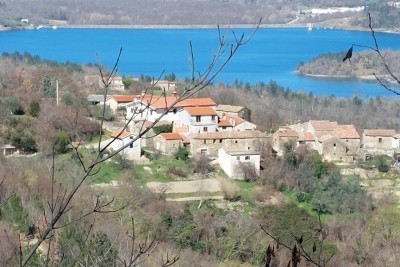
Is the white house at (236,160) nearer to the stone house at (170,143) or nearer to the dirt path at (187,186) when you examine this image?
the dirt path at (187,186)

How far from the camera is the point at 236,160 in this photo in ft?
32.0

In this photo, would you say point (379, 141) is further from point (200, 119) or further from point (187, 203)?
point (187, 203)

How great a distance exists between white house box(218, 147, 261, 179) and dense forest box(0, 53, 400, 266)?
0.46 feet

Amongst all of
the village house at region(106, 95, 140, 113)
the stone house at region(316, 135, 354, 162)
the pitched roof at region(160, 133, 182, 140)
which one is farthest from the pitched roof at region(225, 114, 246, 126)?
the village house at region(106, 95, 140, 113)

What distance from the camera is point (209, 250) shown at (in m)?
7.15

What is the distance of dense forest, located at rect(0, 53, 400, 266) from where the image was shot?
21.6 feet

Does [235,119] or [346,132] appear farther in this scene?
[235,119]

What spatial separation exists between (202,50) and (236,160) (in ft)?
76.0

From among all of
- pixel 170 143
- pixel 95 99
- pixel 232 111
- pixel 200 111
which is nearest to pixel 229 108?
pixel 232 111

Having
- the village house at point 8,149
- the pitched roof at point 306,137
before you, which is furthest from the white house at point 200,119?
the village house at point 8,149

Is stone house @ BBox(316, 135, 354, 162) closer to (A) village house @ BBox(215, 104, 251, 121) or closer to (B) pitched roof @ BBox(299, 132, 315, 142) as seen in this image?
(B) pitched roof @ BBox(299, 132, 315, 142)

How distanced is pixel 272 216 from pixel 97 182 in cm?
231

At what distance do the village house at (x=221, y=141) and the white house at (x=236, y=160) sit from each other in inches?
14.3

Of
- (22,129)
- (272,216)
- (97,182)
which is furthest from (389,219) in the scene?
(22,129)
